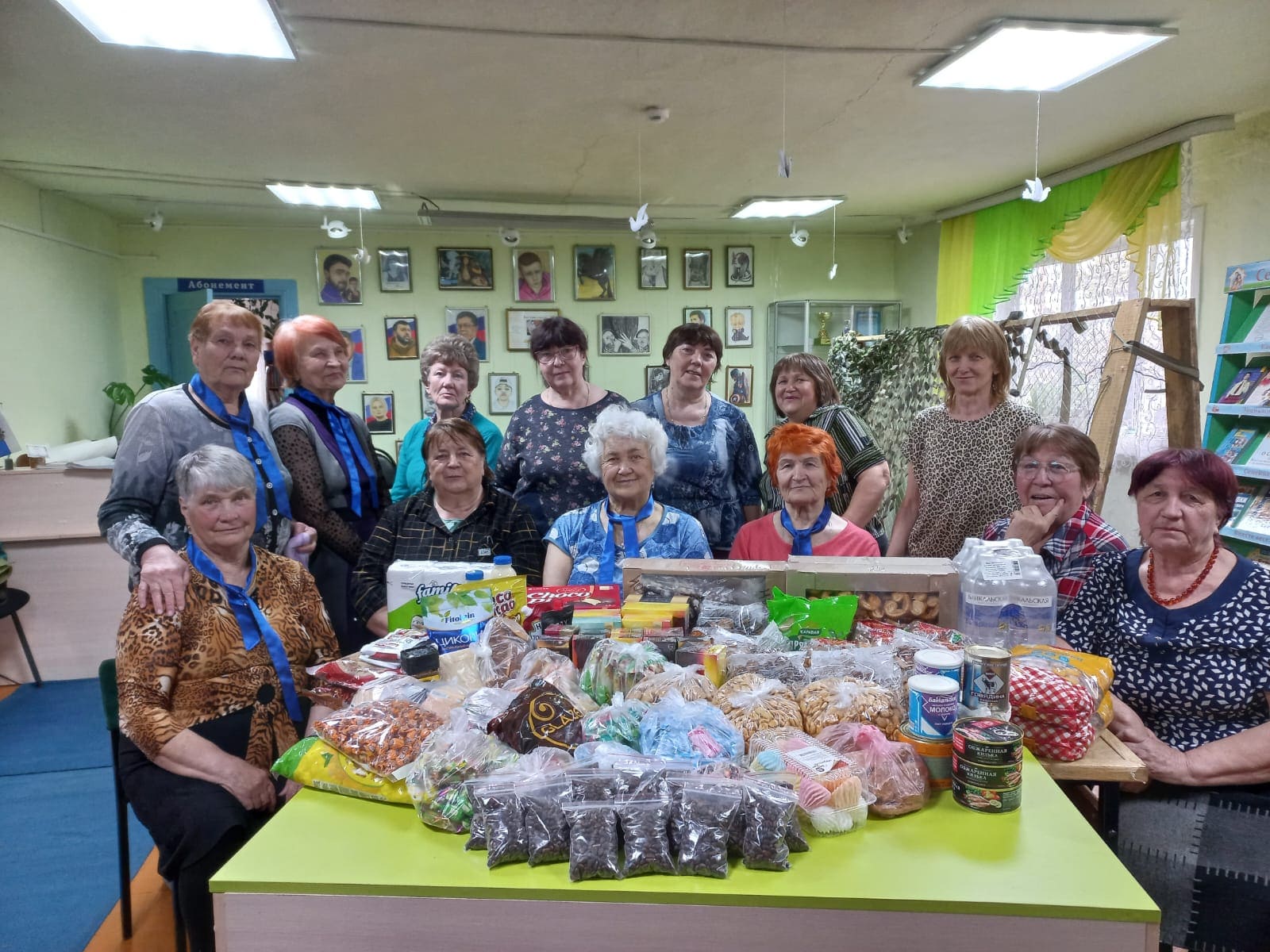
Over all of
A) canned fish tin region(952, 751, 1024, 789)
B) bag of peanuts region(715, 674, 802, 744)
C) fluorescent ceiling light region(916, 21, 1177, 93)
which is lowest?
canned fish tin region(952, 751, 1024, 789)

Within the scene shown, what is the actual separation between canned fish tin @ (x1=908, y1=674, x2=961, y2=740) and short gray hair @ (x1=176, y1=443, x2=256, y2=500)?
5.21ft

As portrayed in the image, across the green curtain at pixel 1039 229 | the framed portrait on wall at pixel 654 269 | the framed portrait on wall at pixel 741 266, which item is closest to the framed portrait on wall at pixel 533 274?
the framed portrait on wall at pixel 654 269

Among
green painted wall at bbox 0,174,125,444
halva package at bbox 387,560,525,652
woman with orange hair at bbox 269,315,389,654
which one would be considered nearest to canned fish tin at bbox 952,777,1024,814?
halva package at bbox 387,560,525,652

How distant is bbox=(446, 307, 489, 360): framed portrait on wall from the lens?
22.4 feet

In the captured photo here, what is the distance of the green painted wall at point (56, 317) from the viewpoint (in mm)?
4770

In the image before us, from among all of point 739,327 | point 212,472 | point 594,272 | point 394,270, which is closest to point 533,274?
point 594,272

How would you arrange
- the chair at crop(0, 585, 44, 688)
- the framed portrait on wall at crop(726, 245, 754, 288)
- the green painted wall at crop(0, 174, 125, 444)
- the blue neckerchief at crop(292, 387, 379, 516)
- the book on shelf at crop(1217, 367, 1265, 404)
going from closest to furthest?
1. the blue neckerchief at crop(292, 387, 379, 516)
2. the book on shelf at crop(1217, 367, 1265, 404)
3. the chair at crop(0, 585, 44, 688)
4. the green painted wall at crop(0, 174, 125, 444)
5. the framed portrait on wall at crop(726, 245, 754, 288)

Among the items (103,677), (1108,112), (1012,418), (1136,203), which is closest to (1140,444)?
(1136,203)

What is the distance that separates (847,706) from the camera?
1.38m

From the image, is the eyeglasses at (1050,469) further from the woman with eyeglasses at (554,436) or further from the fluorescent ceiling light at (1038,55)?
the fluorescent ceiling light at (1038,55)

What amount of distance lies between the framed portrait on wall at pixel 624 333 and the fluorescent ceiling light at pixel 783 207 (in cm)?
133

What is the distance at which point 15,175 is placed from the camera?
189 inches

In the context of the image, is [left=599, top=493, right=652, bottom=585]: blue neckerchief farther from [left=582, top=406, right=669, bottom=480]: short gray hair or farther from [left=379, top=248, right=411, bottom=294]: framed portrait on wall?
[left=379, top=248, right=411, bottom=294]: framed portrait on wall

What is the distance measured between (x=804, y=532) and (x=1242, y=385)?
8.38 ft
